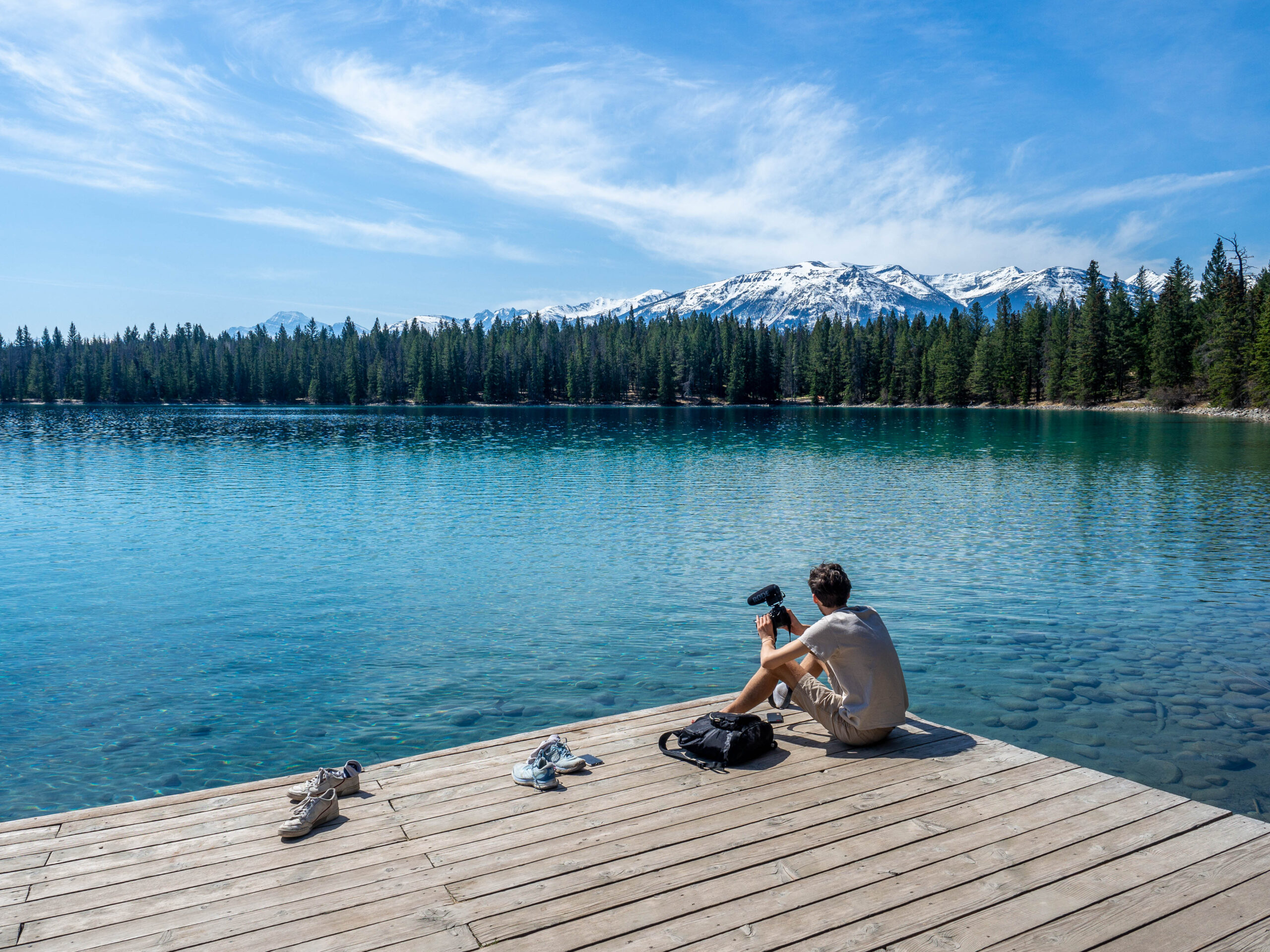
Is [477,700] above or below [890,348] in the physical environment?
below

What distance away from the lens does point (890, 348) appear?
525ft

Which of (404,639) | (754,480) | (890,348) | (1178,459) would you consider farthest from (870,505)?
(890,348)

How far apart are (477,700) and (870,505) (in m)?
22.8

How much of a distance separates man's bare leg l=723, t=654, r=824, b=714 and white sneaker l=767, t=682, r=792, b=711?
277mm

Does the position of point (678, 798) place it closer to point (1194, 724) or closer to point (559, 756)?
point (559, 756)

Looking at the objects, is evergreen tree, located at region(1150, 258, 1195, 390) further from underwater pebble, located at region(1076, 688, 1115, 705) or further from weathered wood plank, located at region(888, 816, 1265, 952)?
weathered wood plank, located at region(888, 816, 1265, 952)

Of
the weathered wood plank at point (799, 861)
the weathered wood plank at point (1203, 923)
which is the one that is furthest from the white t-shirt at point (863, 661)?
the weathered wood plank at point (1203, 923)

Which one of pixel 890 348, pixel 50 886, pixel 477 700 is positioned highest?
pixel 890 348

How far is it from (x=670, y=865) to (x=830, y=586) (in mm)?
3138

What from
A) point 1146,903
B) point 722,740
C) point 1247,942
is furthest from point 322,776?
point 1247,942

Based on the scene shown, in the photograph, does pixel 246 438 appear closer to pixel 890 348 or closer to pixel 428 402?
pixel 428 402

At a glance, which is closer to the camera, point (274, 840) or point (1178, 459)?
point (274, 840)

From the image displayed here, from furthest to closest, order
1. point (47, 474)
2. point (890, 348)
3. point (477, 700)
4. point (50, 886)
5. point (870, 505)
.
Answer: point (890, 348) < point (47, 474) < point (870, 505) < point (477, 700) < point (50, 886)

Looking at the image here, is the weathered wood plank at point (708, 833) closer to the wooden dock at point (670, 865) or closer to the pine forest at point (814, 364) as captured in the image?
the wooden dock at point (670, 865)
